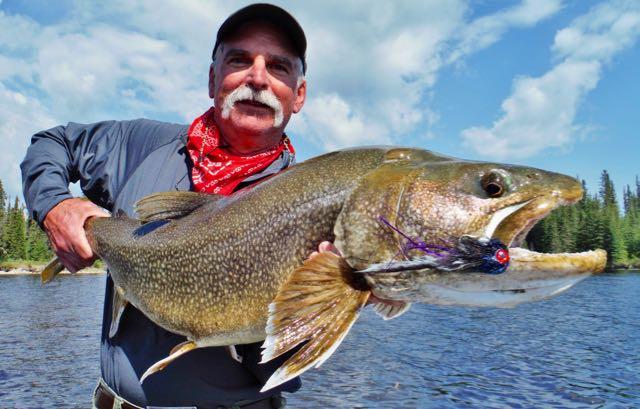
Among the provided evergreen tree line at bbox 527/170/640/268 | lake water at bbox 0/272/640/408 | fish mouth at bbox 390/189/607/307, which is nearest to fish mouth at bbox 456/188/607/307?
fish mouth at bbox 390/189/607/307

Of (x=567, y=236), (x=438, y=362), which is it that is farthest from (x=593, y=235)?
(x=438, y=362)

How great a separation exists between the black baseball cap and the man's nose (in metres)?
0.32

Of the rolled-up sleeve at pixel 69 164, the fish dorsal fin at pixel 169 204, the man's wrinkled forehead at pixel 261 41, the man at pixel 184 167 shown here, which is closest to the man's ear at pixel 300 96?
the man at pixel 184 167

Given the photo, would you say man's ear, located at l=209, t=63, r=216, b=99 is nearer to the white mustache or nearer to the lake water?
the white mustache

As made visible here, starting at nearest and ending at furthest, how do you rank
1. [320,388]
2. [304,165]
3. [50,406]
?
[304,165], [50,406], [320,388]

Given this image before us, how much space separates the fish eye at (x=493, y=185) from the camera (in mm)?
2211

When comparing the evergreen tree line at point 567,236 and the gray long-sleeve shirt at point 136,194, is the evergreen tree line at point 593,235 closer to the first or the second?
the evergreen tree line at point 567,236

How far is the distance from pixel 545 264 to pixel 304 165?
4.29 ft

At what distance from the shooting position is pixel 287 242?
8.29 feet

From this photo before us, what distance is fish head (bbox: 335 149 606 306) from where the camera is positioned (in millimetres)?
2064

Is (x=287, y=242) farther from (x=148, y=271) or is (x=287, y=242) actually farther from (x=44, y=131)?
(x=44, y=131)

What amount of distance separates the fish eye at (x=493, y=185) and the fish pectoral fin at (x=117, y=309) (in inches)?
89.9

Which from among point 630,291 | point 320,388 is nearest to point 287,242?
point 320,388

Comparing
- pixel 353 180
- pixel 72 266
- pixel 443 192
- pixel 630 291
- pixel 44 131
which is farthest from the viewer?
pixel 630 291
